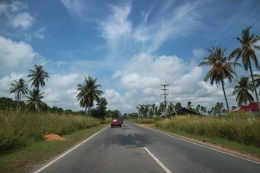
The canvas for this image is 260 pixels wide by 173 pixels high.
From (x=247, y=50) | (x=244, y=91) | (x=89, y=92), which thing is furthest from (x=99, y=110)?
(x=247, y=50)

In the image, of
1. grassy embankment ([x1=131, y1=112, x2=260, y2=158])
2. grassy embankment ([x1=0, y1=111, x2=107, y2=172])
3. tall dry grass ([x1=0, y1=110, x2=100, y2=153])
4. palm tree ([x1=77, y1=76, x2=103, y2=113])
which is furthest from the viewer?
palm tree ([x1=77, y1=76, x2=103, y2=113])

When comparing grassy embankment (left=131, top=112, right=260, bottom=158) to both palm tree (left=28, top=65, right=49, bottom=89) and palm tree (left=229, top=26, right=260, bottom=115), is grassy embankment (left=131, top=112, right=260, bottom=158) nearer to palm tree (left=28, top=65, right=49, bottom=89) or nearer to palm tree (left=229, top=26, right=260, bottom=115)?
palm tree (left=229, top=26, right=260, bottom=115)

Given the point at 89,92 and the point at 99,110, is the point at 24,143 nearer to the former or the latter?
the point at 89,92

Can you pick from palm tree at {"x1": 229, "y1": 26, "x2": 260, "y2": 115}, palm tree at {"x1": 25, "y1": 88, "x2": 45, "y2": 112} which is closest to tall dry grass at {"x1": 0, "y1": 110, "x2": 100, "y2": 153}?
palm tree at {"x1": 229, "y1": 26, "x2": 260, "y2": 115}

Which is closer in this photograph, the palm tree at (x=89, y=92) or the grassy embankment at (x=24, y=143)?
the grassy embankment at (x=24, y=143)

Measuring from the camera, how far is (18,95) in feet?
216

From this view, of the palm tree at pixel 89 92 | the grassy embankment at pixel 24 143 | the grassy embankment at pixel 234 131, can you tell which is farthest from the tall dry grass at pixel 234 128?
the palm tree at pixel 89 92

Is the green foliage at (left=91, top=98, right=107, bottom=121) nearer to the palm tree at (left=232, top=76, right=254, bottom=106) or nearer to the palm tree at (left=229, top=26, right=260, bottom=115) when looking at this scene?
the palm tree at (left=232, top=76, right=254, bottom=106)

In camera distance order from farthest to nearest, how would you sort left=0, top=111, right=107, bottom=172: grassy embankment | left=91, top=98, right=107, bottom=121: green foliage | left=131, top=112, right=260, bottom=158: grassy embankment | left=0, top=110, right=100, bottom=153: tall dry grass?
left=91, top=98, right=107, bottom=121: green foliage, left=131, top=112, right=260, bottom=158: grassy embankment, left=0, top=110, right=100, bottom=153: tall dry grass, left=0, top=111, right=107, bottom=172: grassy embankment

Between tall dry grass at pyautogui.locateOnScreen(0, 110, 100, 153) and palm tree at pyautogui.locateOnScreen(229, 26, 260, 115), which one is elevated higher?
palm tree at pyautogui.locateOnScreen(229, 26, 260, 115)

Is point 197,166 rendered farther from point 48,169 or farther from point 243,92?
point 243,92

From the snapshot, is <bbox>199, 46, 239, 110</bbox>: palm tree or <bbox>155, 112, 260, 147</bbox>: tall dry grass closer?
<bbox>155, 112, 260, 147</bbox>: tall dry grass

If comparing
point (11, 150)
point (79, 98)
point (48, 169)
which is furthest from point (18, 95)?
point (48, 169)

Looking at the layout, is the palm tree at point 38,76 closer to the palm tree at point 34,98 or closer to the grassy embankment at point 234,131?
the palm tree at point 34,98
